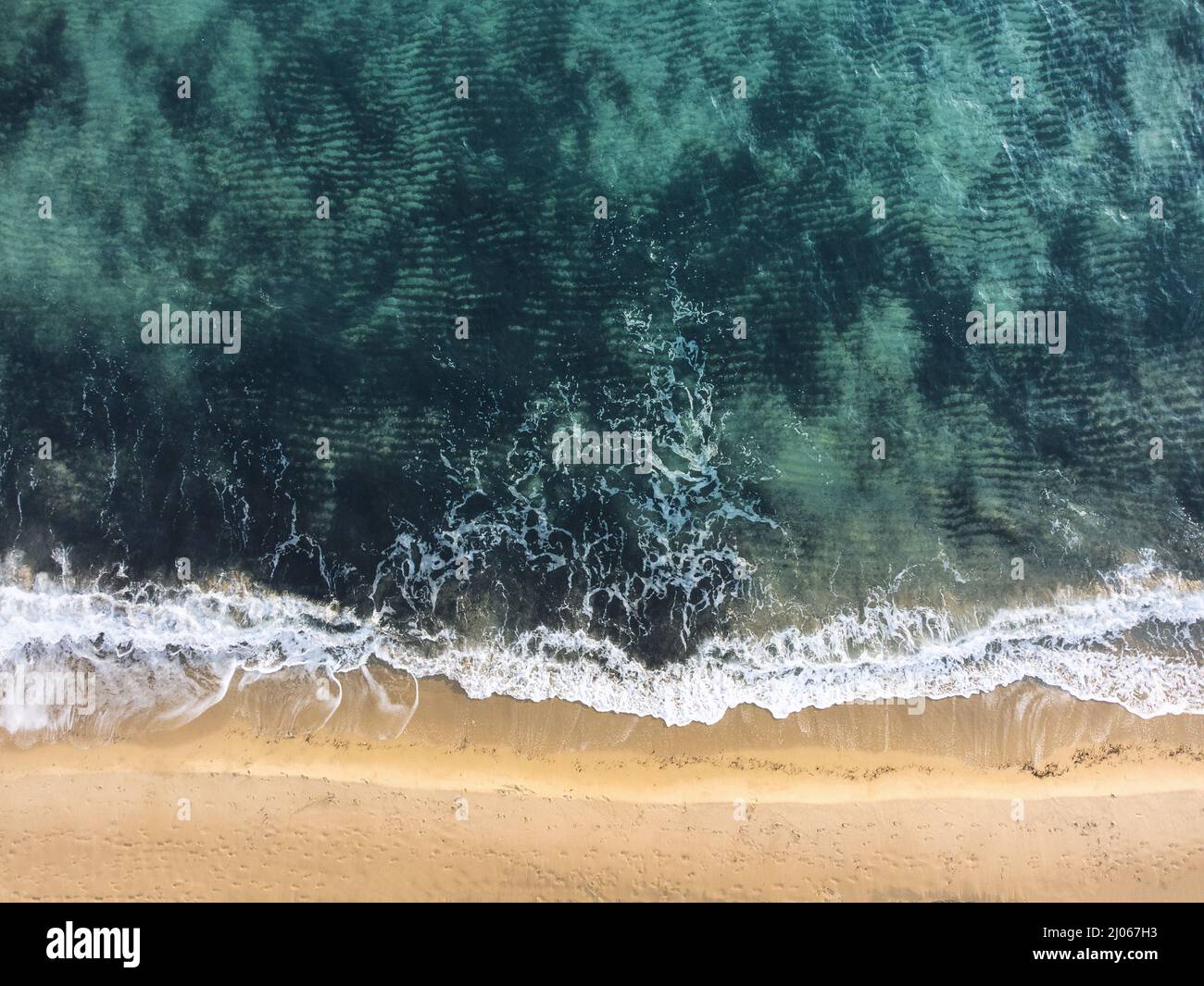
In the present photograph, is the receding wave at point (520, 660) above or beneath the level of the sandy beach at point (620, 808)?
above

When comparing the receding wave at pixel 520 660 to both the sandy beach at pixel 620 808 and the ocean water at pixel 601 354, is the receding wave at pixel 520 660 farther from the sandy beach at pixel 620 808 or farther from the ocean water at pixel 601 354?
the sandy beach at pixel 620 808

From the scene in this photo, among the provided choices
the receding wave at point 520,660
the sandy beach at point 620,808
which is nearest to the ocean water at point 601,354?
the receding wave at point 520,660

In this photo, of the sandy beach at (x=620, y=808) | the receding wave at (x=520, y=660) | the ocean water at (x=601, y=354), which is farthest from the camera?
the ocean water at (x=601, y=354)

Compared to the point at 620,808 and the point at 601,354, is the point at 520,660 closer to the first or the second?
the point at 620,808

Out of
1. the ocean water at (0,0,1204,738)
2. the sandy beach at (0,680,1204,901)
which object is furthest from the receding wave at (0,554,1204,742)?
the sandy beach at (0,680,1204,901)

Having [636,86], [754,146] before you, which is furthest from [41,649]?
[754,146]

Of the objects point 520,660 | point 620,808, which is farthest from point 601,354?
point 620,808
